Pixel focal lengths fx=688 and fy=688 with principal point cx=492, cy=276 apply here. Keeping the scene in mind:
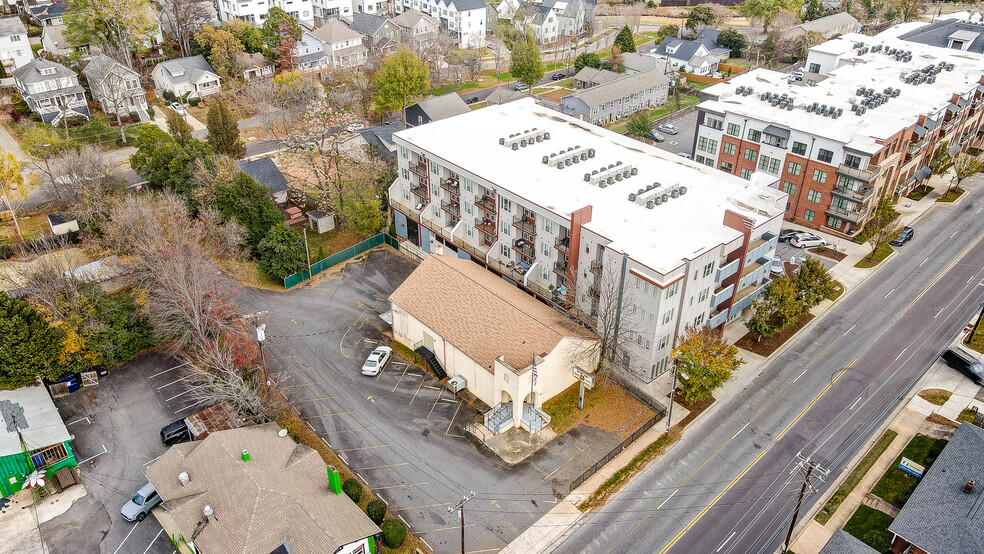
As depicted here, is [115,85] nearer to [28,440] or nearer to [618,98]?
[28,440]

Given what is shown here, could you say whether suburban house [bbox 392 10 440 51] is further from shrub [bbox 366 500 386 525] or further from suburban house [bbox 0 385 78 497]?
shrub [bbox 366 500 386 525]

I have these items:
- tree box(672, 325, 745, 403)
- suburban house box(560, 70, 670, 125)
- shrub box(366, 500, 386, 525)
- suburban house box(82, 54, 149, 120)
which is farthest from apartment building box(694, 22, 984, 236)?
suburban house box(82, 54, 149, 120)

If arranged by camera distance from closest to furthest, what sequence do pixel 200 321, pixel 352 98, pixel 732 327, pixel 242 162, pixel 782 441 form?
1. pixel 782 441
2. pixel 200 321
3. pixel 732 327
4. pixel 242 162
5. pixel 352 98

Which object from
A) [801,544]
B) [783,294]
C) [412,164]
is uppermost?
[412,164]

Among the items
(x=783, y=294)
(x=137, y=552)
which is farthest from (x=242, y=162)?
(x=783, y=294)

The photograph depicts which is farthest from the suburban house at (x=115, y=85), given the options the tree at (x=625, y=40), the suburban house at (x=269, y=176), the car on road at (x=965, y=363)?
the car on road at (x=965, y=363)

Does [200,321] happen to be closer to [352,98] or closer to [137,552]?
[137,552]
